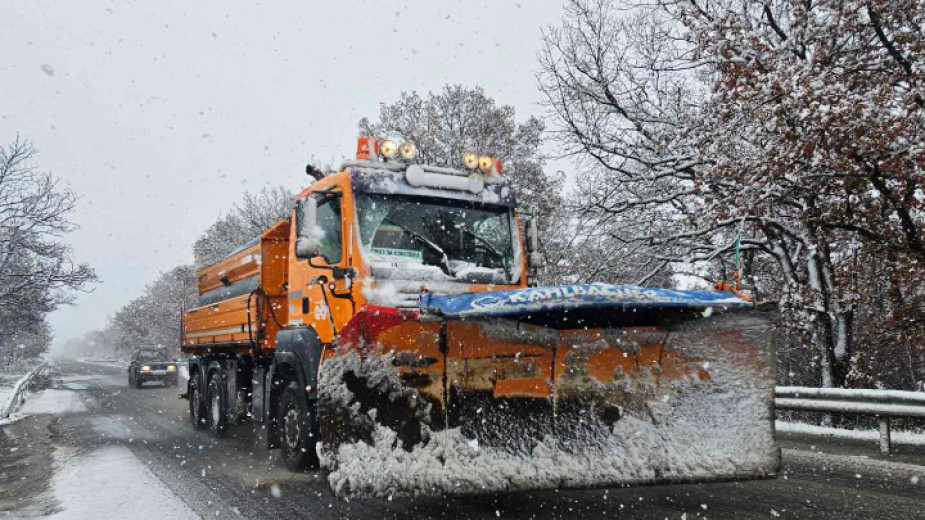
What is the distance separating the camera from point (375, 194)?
20.3 ft

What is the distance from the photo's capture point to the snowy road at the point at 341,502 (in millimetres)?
4977

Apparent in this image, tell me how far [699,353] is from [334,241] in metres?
3.19

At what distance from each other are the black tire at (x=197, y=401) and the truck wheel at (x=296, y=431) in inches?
178

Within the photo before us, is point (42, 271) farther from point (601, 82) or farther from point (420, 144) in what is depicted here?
point (601, 82)

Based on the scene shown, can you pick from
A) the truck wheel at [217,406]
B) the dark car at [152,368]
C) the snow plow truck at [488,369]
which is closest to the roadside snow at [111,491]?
the snow plow truck at [488,369]

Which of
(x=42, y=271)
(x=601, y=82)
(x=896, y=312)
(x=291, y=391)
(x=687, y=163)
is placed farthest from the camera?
(x=42, y=271)

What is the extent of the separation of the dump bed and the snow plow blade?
3280 millimetres

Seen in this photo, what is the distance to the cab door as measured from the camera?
5879 millimetres

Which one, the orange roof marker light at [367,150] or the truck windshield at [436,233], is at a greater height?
the orange roof marker light at [367,150]

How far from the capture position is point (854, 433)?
898 cm

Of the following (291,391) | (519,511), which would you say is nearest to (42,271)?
(291,391)

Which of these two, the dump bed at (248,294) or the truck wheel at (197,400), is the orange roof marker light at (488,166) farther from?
the truck wheel at (197,400)

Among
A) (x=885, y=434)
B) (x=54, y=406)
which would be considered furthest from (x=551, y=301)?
(x=54, y=406)

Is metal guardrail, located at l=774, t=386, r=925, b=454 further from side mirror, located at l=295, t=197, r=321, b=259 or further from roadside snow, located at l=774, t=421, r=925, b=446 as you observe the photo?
side mirror, located at l=295, t=197, r=321, b=259
